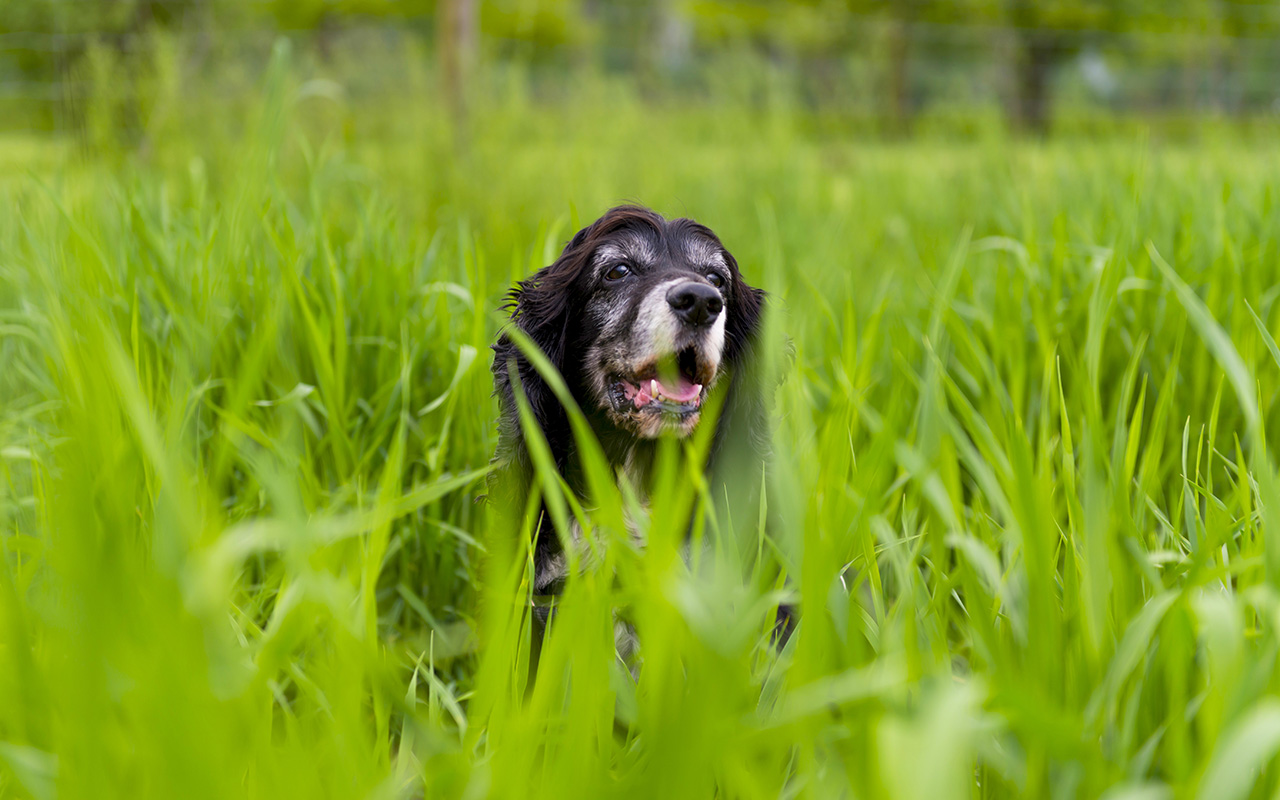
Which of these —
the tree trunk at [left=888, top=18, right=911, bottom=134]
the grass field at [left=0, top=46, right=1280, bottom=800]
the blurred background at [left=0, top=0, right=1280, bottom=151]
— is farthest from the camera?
the tree trunk at [left=888, top=18, right=911, bottom=134]

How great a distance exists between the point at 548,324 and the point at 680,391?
1.42 ft

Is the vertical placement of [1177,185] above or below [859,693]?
above

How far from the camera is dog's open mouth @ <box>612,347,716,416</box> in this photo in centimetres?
183

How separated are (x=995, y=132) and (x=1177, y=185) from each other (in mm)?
2688

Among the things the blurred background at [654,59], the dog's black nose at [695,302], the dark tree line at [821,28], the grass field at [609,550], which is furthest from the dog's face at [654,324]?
the dark tree line at [821,28]

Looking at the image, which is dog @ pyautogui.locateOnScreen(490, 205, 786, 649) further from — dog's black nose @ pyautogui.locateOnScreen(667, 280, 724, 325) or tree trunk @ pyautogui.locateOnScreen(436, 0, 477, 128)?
tree trunk @ pyautogui.locateOnScreen(436, 0, 477, 128)

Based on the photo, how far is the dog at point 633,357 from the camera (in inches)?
70.3

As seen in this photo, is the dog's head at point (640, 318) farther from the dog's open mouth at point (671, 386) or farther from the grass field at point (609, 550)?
the grass field at point (609, 550)

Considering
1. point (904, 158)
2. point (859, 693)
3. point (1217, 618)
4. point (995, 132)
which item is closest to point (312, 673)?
point (859, 693)

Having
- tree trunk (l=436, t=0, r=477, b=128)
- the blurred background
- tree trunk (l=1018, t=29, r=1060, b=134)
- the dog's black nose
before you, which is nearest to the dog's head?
the dog's black nose

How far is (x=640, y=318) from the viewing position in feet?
6.15

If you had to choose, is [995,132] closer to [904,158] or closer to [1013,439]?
[904,158]

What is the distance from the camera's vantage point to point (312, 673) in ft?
3.98

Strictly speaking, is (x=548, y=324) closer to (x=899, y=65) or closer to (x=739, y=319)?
(x=739, y=319)
